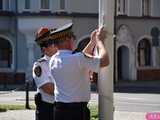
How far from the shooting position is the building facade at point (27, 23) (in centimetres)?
4500

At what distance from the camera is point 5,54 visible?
46.7m

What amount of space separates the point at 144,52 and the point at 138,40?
43.9 inches

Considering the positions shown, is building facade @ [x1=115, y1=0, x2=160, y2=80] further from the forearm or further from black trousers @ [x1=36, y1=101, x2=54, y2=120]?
the forearm

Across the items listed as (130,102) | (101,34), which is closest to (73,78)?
(101,34)

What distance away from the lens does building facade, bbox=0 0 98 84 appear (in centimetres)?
4500

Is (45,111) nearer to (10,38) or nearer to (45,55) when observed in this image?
(45,55)

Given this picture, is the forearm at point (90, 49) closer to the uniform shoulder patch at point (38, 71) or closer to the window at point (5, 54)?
the uniform shoulder patch at point (38, 71)

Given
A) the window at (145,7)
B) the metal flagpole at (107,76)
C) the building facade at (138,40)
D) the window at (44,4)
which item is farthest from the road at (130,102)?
the metal flagpole at (107,76)

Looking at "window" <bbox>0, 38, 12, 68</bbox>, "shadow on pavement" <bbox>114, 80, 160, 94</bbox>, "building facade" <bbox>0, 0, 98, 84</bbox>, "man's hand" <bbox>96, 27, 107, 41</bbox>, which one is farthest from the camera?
"window" <bbox>0, 38, 12, 68</bbox>

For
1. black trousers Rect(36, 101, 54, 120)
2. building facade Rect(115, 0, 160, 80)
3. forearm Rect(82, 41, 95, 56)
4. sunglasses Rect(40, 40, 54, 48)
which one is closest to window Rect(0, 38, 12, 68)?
building facade Rect(115, 0, 160, 80)

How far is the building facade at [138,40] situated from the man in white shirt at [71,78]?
40988mm

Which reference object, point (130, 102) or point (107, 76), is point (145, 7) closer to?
point (130, 102)

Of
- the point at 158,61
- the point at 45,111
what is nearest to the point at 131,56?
the point at 158,61

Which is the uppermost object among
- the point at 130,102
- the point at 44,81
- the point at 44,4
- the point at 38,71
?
the point at 44,4
